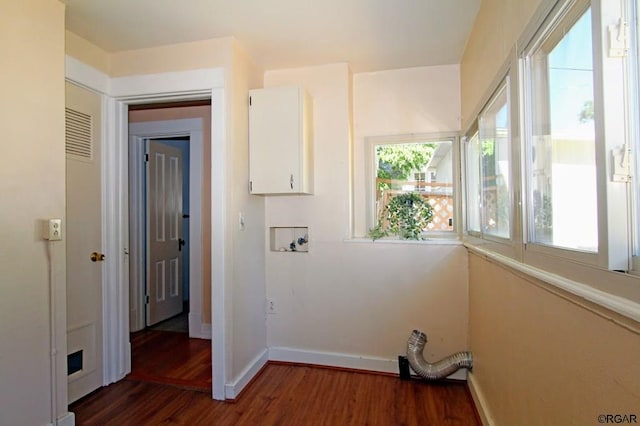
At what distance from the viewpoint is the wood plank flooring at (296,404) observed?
199 cm

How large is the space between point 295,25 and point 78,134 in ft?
5.34

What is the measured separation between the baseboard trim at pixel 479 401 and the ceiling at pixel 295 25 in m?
2.33

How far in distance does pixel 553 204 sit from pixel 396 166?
181 centimetres

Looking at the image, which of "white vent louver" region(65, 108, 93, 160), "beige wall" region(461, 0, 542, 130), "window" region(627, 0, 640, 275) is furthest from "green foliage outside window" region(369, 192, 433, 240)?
"white vent louver" region(65, 108, 93, 160)

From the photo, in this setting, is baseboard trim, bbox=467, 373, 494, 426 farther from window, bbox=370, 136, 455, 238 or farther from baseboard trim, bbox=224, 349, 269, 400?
baseboard trim, bbox=224, 349, 269, 400

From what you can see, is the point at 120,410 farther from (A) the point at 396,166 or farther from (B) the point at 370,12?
(B) the point at 370,12

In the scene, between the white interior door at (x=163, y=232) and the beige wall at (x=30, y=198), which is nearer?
the beige wall at (x=30, y=198)

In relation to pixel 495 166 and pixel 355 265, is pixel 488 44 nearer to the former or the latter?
pixel 495 166

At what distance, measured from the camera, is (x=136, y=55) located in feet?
7.84

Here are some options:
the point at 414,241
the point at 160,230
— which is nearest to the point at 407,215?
the point at 414,241

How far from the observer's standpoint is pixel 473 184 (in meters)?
2.49

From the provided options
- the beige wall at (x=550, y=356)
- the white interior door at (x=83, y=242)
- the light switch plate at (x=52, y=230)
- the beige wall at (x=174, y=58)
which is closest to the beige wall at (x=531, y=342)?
the beige wall at (x=550, y=356)

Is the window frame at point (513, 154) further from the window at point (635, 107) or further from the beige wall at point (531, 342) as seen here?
the window at point (635, 107)

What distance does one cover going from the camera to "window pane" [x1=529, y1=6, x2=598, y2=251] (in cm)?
91
